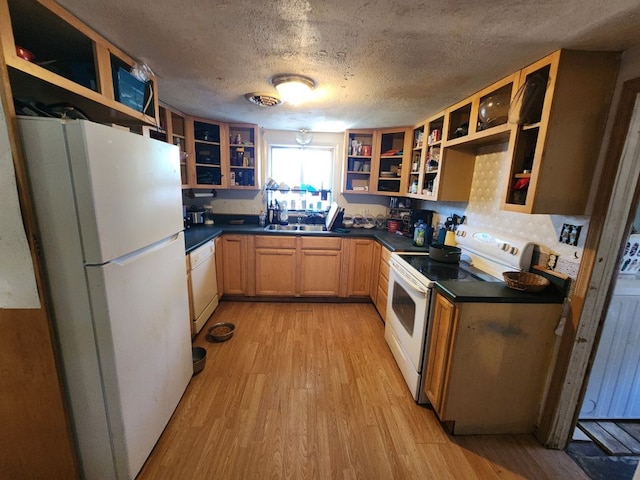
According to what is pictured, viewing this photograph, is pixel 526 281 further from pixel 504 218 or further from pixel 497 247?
pixel 504 218

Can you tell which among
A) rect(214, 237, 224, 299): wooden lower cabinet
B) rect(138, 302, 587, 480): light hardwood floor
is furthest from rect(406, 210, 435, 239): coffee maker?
rect(214, 237, 224, 299): wooden lower cabinet

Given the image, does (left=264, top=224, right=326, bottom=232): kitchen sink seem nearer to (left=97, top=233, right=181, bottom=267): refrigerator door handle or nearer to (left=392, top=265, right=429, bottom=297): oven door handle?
(left=392, top=265, right=429, bottom=297): oven door handle

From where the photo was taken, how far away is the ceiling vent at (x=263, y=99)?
210 cm

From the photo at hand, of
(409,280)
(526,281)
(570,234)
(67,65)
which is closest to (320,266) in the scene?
(409,280)

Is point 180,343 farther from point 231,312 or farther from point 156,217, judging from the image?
point 231,312

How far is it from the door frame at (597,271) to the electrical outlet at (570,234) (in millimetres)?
61

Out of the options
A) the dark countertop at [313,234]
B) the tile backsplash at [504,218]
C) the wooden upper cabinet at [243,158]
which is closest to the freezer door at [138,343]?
the dark countertop at [313,234]

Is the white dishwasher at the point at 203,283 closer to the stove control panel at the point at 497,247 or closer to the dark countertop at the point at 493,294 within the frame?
the dark countertop at the point at 493,294

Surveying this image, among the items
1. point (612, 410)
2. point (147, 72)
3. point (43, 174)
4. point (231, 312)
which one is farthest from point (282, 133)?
point (612, 410)

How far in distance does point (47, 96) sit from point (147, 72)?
1.76 feet

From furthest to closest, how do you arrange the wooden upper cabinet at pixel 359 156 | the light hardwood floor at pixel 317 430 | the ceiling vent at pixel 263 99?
1. the wooden upper cabinet at pixel 359 156
2. the ceiling vent at pixel 263 99
3. the light hardwood floor at pixel 317 430

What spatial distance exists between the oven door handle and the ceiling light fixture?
1.52m

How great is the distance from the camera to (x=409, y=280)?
6.47ft

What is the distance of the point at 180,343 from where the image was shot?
5.73 ft
